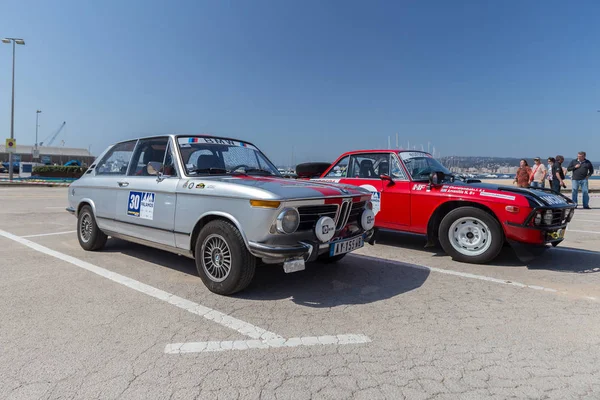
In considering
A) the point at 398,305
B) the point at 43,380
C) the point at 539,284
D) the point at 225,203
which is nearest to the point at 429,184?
the point at 539,284

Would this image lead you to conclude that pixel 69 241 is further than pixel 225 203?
Yes

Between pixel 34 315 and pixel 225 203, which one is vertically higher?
pixel 225 203

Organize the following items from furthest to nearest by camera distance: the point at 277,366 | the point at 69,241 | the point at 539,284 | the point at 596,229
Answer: the point at 596,229, the point at 69,241, the point at 539,284, the point at 277,366

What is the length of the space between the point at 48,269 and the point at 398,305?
13.9ft

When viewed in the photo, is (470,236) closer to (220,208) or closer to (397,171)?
(397,171)

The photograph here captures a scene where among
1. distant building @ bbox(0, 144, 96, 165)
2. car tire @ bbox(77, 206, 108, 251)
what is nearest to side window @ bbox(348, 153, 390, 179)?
car tire @ bbox(77, 206, 108, 251)

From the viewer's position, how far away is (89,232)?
5.87 m

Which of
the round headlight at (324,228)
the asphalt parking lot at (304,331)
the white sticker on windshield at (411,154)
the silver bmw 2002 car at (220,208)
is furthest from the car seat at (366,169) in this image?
the round headlight at (324,228)

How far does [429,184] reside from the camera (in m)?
5.86

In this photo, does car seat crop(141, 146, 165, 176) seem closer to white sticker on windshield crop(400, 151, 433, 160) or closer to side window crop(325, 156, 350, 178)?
side window crop(325, 156, 350, 178)

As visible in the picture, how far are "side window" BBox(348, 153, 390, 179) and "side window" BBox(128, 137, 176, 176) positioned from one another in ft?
11.1

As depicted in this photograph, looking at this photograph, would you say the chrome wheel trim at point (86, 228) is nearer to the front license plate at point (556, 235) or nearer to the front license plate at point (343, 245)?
the front license plate at point (343, 245)

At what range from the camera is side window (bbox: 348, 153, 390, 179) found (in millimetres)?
6578

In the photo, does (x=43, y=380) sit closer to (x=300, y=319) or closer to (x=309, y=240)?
(x=300, y=319)
